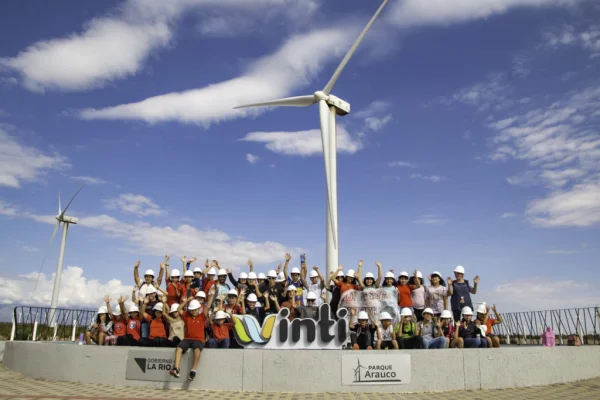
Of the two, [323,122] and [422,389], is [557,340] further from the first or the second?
[323,122]

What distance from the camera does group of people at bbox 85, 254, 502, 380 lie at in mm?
13281

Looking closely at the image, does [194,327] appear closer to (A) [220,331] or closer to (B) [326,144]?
(A) [220,331]

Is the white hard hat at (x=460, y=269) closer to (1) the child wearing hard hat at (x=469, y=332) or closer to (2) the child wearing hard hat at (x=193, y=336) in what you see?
(1) the child wearing hard hat at (x=469, y=332)

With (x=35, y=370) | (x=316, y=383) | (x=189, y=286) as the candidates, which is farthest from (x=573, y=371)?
(x=35, y=370)

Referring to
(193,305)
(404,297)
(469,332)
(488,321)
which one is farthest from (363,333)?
(193,305)

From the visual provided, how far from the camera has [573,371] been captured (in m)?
14.4

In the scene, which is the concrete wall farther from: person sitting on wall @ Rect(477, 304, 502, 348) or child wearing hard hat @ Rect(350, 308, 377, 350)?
child wearing hard hat @ Rect(350, 308, 377, 350)

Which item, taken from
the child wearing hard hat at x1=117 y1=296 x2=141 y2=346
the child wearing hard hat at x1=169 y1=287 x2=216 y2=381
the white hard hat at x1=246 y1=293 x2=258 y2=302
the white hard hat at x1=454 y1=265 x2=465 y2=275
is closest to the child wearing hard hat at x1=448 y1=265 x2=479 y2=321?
the white hard hat at x1=454 y1=265 x2=465 y2=275

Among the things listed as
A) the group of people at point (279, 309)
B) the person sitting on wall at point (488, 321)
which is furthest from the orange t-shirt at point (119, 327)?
the person sitting on wall at point (488, 321)

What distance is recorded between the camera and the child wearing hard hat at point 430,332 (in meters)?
13.1

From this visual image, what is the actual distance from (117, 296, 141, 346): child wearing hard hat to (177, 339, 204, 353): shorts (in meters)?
2.23

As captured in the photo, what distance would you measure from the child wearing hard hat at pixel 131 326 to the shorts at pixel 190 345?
87.8 inches

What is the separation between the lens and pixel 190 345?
12.8 meters

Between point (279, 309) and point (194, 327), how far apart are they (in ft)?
8.04
